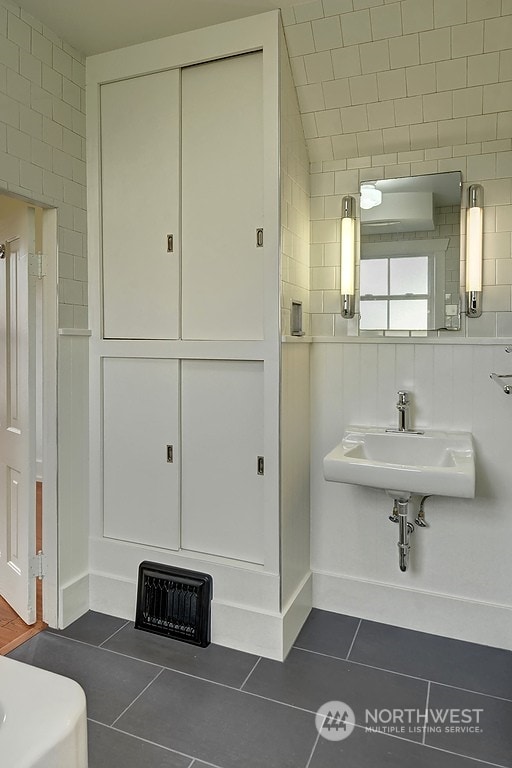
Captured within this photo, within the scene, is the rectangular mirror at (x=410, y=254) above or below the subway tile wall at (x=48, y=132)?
below

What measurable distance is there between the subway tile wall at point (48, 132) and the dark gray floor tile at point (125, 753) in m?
1.68

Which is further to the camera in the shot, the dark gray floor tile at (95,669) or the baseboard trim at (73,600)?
the baseboard trim at (73,600)

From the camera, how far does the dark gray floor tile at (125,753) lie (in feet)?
5.70

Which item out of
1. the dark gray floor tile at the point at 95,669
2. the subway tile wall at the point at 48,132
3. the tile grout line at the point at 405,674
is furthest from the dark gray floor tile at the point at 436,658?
the subway tile wall at the point at 48,132

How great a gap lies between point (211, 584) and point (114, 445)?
817 mm

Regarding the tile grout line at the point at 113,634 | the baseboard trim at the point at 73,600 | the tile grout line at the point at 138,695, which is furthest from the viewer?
the baseboard trim at the point at 73,600

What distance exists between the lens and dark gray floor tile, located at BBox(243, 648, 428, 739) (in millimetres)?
2043

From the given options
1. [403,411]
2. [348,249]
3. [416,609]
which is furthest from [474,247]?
[416,609]

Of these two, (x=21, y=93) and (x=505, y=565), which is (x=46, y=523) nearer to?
(x=21, y=93)

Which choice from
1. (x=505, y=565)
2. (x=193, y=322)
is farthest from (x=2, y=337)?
(x=505, y=565)

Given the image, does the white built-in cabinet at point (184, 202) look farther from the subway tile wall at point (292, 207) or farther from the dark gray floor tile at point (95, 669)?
the dark gray floor tile at point (95, 669)

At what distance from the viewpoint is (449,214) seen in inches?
96.8

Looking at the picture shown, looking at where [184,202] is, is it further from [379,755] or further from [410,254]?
[379,755]

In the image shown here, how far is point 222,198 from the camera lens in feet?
7.85
